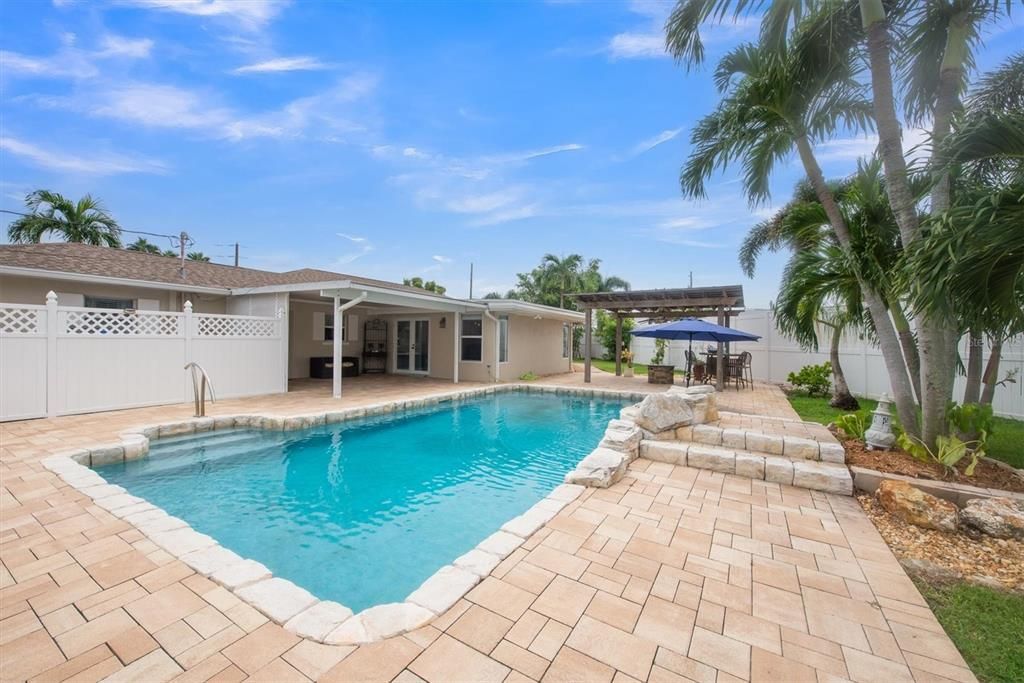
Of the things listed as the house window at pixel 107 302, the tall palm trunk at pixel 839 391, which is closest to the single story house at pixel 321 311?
the house window at pixel 107 302

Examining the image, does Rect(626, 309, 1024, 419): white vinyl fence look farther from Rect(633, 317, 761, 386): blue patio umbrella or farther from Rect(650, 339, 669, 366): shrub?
Rect(650, 339, 669, 366): shrub

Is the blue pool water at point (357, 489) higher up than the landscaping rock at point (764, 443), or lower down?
lower down

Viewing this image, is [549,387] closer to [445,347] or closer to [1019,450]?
[445,347]

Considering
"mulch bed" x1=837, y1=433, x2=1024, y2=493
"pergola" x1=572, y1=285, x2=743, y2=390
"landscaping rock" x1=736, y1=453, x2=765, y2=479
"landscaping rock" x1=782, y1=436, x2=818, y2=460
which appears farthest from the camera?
"pergola" x1=572, y1=285, x2=743, y2=390

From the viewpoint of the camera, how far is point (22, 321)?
6.98m

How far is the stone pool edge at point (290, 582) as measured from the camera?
2178 millimetres

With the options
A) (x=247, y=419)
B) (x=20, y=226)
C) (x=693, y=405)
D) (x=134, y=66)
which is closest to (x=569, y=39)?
(x=693, y=405)

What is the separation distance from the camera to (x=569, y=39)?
9.73m

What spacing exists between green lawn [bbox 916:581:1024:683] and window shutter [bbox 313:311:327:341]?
14928mm

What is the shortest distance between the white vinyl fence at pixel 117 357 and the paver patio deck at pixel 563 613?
4.66m

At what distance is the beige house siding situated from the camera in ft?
29.0

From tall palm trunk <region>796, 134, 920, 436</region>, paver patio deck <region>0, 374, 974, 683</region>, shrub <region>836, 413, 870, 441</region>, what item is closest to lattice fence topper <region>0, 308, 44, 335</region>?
paver patio deck <region>0, 374, 974, 683</region>

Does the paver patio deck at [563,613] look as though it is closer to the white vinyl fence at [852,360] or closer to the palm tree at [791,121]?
the palm tree at [791,121]

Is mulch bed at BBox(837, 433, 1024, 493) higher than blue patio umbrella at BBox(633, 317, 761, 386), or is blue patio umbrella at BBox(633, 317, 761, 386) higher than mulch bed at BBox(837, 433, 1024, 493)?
blue patio umbrella at BBox(633, 317, 761, 386)
